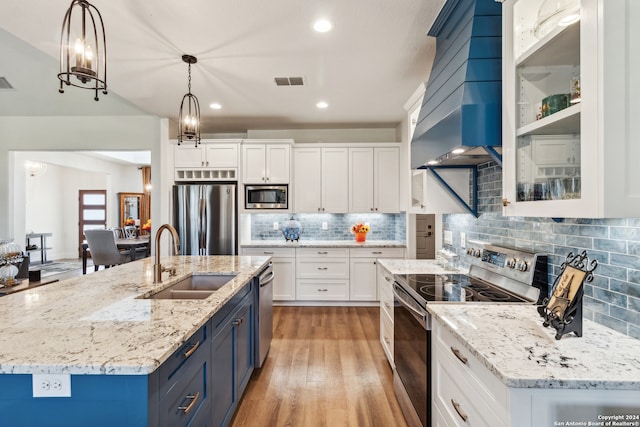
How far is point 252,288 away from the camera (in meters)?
2.48

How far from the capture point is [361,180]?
457cm

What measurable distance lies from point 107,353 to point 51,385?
18 centimetres

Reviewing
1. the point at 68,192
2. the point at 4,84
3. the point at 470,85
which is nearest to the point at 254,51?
A: the point at 470,85

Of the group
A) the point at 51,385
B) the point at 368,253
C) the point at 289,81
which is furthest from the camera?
the point at 368,253

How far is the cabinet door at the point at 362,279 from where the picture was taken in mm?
4383

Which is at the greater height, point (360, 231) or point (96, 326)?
point (360, 231)

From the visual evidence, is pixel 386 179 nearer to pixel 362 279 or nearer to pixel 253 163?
pixel 362 279

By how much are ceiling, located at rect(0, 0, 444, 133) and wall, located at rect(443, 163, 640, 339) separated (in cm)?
151

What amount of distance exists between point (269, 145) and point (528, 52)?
3.54m

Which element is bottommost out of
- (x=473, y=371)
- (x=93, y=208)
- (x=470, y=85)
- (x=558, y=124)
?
(x=473, y=371)

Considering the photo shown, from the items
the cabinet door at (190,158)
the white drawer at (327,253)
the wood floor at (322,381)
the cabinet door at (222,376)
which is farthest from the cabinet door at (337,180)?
the cabinet door at (222,376)

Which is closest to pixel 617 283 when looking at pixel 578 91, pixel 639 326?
pixel 639 326

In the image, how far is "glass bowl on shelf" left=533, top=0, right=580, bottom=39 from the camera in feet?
3.77

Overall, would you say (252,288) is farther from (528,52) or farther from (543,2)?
(543,2)
